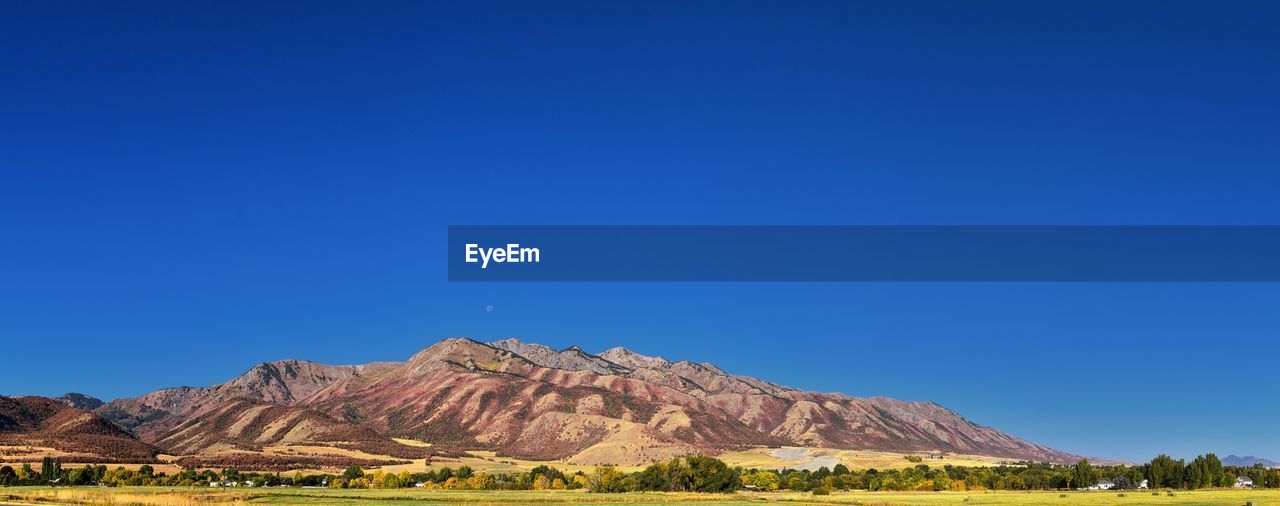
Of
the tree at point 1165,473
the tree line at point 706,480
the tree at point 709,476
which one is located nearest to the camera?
the tree at point 709,476

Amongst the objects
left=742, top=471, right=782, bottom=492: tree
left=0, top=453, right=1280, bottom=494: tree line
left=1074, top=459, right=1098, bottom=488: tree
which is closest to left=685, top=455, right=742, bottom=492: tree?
left=0, top=453, right=1280, bottom=494: tree line

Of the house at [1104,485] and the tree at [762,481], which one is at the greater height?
the tree at [762,481]

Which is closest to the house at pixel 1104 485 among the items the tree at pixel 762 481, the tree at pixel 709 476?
the tree at pixel 762 481

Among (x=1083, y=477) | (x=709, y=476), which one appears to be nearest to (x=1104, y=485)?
(x=1083, y=477)

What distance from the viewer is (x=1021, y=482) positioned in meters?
169

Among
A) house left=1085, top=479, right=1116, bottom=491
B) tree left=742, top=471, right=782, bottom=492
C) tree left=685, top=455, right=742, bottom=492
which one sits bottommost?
house left=1085, top=479, right=1116, bottom=491

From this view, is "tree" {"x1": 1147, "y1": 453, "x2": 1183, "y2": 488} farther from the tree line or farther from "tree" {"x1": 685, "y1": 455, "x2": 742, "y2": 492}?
"tree" {"x1": 685, "y1": 455, "x2": 742, "y2": 492}

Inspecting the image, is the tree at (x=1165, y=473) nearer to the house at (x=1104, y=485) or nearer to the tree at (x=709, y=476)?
the house at (x=1104, y=485)

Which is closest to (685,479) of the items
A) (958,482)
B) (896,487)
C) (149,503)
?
(896,487)

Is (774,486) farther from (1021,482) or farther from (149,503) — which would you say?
(149,503)

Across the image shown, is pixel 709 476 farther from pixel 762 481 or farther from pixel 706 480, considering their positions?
pixel 762 481

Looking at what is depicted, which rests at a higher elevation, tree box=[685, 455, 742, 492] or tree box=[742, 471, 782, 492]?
tree box=[685, 455, 742, 492]

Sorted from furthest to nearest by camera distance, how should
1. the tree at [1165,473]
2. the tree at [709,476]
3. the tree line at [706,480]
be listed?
the tree at [1165,473], the tree line at [706,480], the tree at [709,476]

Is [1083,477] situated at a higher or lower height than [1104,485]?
higher
